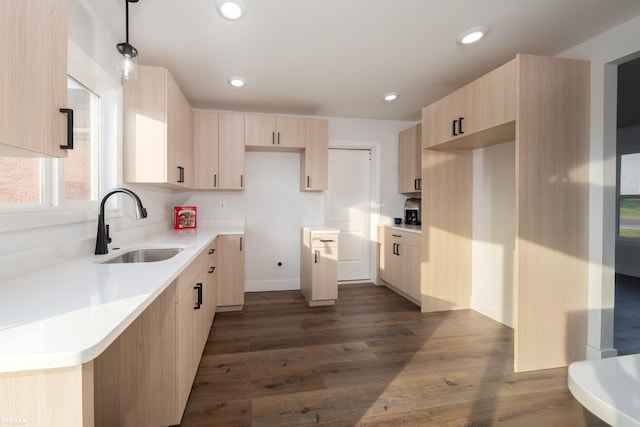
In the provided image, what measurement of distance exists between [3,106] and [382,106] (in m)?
3.48

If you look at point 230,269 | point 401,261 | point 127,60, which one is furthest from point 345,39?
point 401,261

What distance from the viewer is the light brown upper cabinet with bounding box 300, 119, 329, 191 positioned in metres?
3.57

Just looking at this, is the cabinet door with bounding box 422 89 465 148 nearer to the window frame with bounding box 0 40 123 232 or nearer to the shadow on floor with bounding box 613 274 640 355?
the shadow on floor with bounding box 613 274 640 355

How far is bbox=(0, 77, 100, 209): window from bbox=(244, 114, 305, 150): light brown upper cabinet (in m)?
1.56

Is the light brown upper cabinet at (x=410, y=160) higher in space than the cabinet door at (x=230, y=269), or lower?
higher

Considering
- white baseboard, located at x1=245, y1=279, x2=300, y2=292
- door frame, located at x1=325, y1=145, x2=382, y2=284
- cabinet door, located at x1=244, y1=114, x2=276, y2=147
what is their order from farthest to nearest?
1. door frame, located at x1=325, y1=145, x2=382, y2=284
2. white baseboard, located at x1=245, y1=279, x2=300, y2=292
3. cabinet door, located at x1=244, y1=114, x2=276, y2=147

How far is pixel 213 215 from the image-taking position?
375cm

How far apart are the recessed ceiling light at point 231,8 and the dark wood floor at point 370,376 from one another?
2411 millimetres

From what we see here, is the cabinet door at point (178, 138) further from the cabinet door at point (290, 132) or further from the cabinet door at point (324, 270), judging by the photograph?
the cabinet door at point (324, 270)

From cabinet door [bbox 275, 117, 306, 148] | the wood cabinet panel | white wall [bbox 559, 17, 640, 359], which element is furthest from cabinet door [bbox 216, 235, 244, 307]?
white wall [bbox 559, 17, 640, 359]

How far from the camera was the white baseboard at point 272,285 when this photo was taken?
390 centimetres

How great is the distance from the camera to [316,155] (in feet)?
11.8

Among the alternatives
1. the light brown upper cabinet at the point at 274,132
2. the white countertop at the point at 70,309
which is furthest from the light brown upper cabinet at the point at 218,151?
the white countertop at the point at 70,309

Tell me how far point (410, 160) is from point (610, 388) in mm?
3394
